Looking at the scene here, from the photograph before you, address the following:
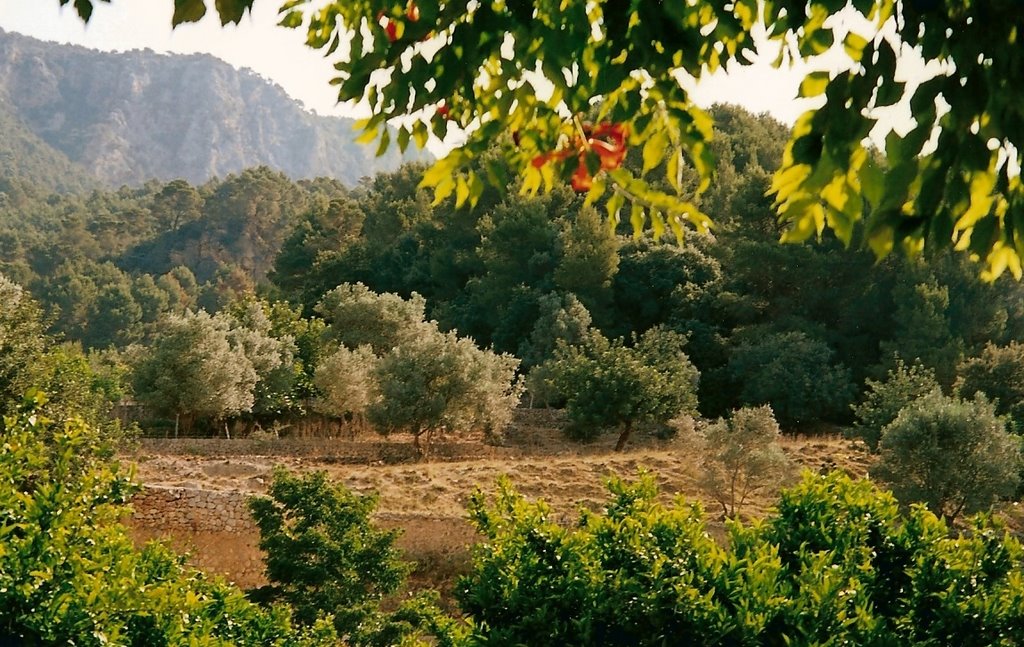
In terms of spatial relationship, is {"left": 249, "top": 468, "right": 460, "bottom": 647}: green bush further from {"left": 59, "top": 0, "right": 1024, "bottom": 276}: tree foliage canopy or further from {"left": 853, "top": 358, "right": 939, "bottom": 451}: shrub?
{"left": 853, "top": 358, "right": 939, "bottom": 451}: shrub

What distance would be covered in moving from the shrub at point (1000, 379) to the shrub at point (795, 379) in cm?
358

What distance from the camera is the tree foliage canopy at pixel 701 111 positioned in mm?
1741

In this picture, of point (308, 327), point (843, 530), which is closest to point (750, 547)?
point (843, 530)

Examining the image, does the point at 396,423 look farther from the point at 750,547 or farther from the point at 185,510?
the point at 750,547

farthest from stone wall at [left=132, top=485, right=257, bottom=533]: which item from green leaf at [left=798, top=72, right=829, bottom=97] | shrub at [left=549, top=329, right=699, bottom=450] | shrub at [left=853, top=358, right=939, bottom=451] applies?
green leaf at [left=798, top=72, right=829, bottom=97]

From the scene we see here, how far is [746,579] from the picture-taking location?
5.53m

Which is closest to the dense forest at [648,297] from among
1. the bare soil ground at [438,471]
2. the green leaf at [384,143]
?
the bare soil ground at [438,471]

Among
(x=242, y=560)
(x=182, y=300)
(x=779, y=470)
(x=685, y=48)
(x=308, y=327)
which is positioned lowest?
(x=242, y=560)

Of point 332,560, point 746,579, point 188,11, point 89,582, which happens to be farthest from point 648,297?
point 188,11

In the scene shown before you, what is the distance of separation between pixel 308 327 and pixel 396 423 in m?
9.59

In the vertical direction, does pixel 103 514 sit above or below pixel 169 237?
below

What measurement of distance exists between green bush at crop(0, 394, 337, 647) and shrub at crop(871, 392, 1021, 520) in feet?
46.7

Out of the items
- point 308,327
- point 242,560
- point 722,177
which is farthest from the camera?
point 722,177

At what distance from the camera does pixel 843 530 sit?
611cm
